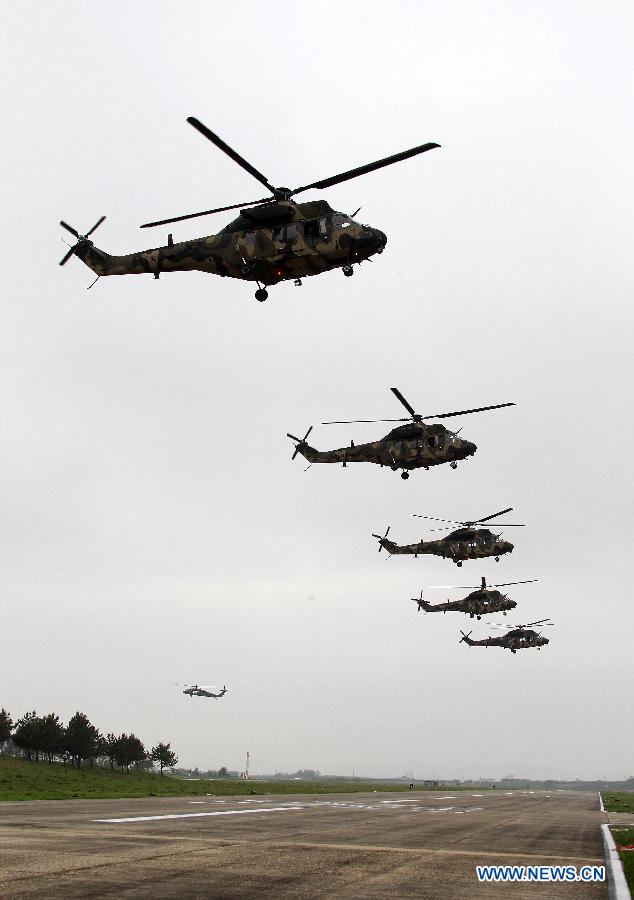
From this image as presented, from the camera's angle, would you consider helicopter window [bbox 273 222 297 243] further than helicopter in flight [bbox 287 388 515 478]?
No

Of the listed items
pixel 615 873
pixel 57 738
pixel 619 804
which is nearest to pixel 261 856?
pixel 615 873

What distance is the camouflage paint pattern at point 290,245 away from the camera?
25266 millimetres

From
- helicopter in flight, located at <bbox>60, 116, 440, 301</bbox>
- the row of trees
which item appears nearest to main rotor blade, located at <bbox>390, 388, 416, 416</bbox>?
helicopter in flight, located at <bbox>60, 116, 440, 301</bbox>

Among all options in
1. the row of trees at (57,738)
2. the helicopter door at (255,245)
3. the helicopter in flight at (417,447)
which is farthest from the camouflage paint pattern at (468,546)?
the row of trees at (57,738)

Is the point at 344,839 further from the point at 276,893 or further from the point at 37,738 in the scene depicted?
the point at 37,738

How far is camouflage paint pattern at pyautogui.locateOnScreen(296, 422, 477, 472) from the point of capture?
150 ft

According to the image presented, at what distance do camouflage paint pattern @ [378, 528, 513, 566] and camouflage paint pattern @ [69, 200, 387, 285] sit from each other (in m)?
40.6

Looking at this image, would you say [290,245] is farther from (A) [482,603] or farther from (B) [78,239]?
(A) [482,603]

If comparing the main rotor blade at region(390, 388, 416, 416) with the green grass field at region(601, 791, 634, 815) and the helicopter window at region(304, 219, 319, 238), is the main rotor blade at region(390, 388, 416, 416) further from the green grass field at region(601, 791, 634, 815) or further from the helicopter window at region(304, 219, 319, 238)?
the green grass field at region(601, 791, 634, 815)

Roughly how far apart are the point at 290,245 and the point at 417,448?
22454mm

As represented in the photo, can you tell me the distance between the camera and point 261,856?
15188mm

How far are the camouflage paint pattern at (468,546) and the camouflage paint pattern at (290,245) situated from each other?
40.6m

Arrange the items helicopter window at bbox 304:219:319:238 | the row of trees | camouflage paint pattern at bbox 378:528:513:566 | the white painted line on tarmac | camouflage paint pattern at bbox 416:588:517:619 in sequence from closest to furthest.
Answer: the white painted line on tarmac
helicopter window at bbox 304:219:319:238
camouflage paint pattern at bbox 378:528:513:566
camouflage paint pattern at bbox 416:588:517:619
the row of trees

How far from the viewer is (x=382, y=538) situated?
229 ft
